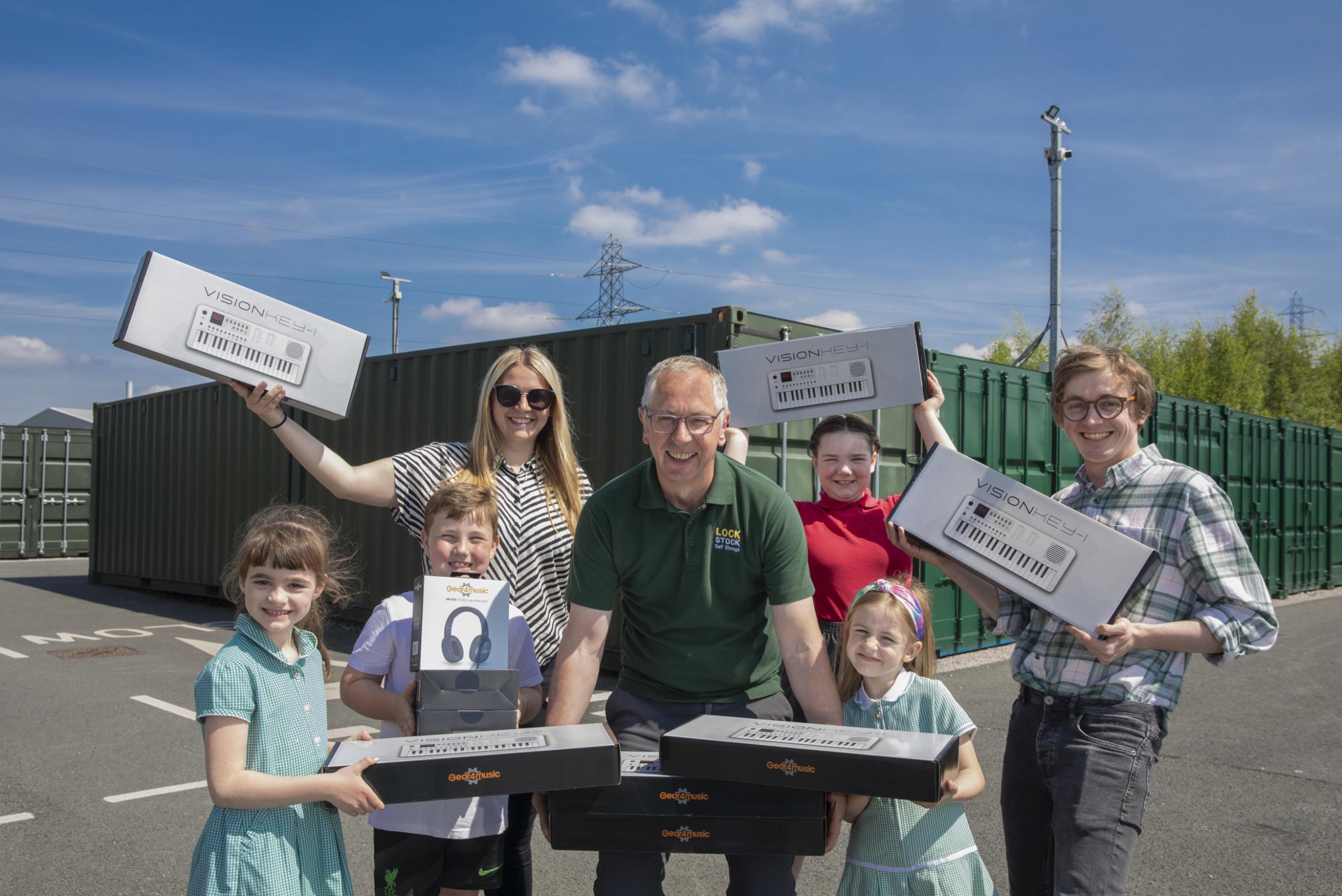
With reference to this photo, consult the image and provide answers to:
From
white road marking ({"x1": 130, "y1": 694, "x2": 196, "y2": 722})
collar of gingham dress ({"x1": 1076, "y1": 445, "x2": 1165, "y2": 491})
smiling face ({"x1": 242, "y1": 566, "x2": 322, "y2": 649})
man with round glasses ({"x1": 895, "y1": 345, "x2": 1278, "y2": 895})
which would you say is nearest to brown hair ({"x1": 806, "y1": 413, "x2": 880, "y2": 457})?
man with round glasses ({"x1": 895, "y1": 345, "x2": 1278, "y2": 895})

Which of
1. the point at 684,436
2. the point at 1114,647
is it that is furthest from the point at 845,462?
the point at 1114,647

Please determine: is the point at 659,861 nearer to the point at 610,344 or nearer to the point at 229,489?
the point at 610,344

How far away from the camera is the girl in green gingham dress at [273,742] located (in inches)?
83.6

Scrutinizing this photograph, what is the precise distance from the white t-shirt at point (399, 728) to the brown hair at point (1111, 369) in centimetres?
155

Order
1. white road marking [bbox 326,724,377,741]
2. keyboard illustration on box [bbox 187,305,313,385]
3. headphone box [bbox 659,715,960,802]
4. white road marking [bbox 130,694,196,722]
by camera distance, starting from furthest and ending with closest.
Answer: white road marking [bbox 130,694,196,722] → white road marking [bbox 326,724,377,741] → keyboard illustration on box [bbox 187,305,313,385] → headphone box [bbox 659,715,960,802]

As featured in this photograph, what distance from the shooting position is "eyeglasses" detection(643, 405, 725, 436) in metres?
2.35

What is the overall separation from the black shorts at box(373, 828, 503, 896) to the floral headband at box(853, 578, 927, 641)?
124 centimetres

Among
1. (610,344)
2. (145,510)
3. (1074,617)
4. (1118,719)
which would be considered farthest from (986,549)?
(145,510)

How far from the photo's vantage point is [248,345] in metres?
2.69

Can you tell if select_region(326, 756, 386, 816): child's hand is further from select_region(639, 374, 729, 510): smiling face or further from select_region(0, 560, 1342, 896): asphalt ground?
select_region(0, 560, 1342, 896): asphalt ground

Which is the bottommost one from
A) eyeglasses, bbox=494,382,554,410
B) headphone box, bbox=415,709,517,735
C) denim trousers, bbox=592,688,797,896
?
denim trousers, bbox=592,688,797,896

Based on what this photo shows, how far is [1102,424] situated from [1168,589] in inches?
17.0

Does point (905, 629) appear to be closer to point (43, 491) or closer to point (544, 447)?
point (544, 447)

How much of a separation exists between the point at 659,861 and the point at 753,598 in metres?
0.69
